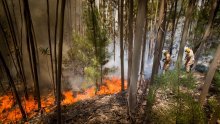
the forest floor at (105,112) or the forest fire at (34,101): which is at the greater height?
the forest floor at (105,112)

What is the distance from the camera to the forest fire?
11.0 m

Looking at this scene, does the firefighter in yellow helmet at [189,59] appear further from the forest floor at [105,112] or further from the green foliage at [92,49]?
the green foliage at [92,49]

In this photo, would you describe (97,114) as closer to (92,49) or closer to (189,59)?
(189,59)

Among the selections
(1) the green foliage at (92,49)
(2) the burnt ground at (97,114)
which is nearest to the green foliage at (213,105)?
(2) the burnt ground at (97,114)

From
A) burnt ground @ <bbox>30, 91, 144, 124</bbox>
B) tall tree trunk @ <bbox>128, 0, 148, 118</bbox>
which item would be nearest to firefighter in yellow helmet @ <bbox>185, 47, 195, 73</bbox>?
burnt ground @ <bbox>30, 91, 144, 124</bbox>

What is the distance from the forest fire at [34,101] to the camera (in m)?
11.0

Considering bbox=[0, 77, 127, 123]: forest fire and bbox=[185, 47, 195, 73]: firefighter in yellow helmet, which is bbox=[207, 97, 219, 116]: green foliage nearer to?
bbox=[185, 47, 195, 73]: firefighter in yellow helmet

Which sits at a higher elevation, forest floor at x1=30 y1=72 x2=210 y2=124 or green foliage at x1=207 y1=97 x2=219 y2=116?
green foliage at x1=207 y1=97 x2=219 y2=116

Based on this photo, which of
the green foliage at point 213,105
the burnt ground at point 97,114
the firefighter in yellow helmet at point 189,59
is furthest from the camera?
the firefighter in yellow helmet at point 189,59

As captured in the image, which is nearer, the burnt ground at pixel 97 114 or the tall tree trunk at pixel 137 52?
the tall tree trunk at pixel 137 52

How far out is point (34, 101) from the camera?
41.3ft

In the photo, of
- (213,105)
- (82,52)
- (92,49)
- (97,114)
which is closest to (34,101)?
(82,52)

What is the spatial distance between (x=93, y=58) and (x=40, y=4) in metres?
10.3

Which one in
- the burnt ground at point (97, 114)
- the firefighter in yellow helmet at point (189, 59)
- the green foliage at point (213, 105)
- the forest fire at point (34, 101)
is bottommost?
the forest fire at point (34, 101)
